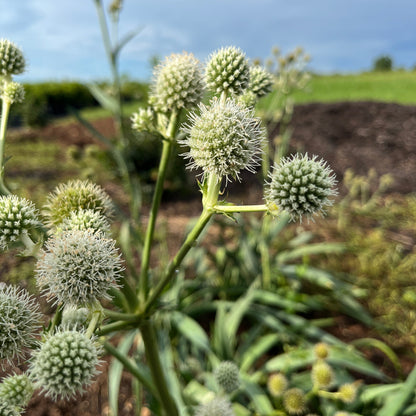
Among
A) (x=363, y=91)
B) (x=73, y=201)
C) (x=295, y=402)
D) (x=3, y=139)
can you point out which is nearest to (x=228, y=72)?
(x=73, y=201)

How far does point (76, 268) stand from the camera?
3.66ft

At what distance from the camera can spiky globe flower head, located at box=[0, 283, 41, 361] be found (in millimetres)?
1094

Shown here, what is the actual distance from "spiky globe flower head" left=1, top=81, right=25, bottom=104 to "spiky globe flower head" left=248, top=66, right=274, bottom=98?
3.27 ft

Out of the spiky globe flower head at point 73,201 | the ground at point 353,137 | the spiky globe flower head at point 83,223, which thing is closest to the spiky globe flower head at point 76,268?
the spiky globe flower head at point 83,223

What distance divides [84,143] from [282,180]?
11031 mm

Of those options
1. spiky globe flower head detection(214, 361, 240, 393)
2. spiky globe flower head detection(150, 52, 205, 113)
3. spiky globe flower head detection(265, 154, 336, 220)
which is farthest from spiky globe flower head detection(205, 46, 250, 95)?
spiky globe flower head detection(214, 361, 240, 393)

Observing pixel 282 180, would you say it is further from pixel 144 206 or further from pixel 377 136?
pixel 377 136

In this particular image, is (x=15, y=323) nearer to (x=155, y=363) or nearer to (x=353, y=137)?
(x=155, y=363)

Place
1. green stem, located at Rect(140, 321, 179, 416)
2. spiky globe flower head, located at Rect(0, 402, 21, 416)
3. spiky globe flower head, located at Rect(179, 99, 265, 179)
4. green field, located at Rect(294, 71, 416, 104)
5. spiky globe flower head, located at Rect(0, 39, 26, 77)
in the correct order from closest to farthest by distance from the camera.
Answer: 1. spiky globe flower head, located at Rect(0, 402, 21, 416)
2. spiky globe flower head, located at Rect(179, 99, 265, 179)
3. green stem, located at Rect(140, 321, 179, 416)
4. spiky globe flower head, located at Rect(0, 39, 26, 77)
5. green field, located at Rect(294, 71, 416, 104)

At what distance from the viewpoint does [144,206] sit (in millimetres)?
6812

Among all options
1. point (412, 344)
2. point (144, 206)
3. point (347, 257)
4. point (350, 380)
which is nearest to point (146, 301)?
point (350, 380)

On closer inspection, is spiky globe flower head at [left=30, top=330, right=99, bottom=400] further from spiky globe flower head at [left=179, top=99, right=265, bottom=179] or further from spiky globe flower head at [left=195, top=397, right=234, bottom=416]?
spiky globe flower head at [left=195, top=397, right=234, bottom=416]

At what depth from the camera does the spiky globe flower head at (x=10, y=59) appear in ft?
5.47

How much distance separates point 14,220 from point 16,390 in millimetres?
530
